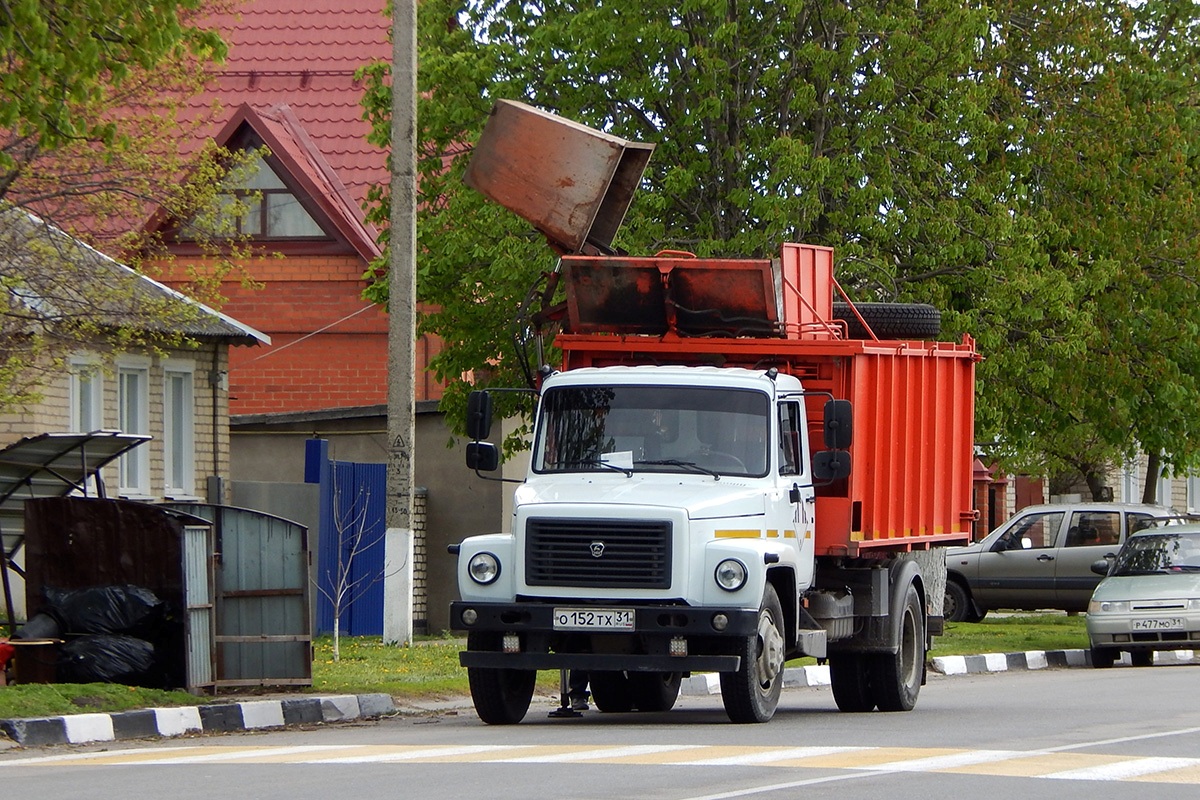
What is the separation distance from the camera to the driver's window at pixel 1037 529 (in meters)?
29.6

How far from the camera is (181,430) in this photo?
25.2 meters

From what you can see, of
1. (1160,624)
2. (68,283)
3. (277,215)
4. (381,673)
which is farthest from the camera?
(277,215)

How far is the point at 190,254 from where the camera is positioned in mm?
34031

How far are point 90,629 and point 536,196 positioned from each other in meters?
4.70

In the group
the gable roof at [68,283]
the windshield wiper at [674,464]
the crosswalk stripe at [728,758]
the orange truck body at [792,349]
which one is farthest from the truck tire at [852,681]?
the gable roof at [68,283]

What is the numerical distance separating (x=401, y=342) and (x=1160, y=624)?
29.2ft

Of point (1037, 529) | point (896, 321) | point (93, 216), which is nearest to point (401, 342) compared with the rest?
point (93, 216)

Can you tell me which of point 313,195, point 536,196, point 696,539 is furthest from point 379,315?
point 696,539

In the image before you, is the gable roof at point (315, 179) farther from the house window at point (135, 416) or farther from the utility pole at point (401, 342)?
the utility pole at point (401, 342)

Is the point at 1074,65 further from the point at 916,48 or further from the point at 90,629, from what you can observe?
the point at 90,629

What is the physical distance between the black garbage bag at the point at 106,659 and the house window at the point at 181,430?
35.1 ft

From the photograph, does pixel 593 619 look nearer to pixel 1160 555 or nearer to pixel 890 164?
pixel 1160 555

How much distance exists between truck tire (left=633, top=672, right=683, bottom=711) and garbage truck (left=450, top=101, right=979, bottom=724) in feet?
0.09

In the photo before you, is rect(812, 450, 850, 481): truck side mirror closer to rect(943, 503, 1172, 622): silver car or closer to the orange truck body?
the orange truck body
